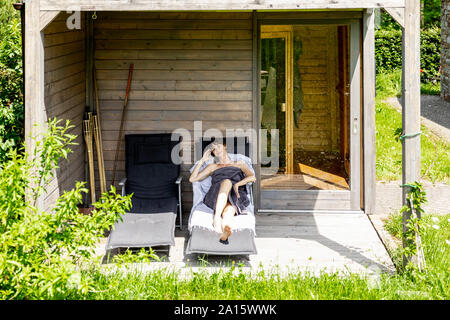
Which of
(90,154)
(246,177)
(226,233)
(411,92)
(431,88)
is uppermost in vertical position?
(431,88)

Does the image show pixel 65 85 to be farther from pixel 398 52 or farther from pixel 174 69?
pixel 398 52

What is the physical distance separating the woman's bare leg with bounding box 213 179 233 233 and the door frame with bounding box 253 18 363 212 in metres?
1.02

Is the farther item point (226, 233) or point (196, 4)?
point (226, 233)

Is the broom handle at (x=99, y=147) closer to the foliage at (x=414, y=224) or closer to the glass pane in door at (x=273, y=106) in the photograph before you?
the glass pane in door at (x=273, y=106)

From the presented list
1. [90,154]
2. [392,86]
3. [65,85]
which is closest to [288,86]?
[90,154]

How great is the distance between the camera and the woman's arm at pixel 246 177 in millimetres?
7443

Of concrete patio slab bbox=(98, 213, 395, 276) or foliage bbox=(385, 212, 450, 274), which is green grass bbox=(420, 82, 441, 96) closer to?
concrete patio slab bbox=(98, 213, 395, 276)

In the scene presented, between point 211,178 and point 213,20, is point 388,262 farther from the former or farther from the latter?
point 213,20

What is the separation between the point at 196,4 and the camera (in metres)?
6.07

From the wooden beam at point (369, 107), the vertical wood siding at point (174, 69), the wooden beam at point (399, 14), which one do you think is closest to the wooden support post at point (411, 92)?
the wooden beam at point (399, 14)

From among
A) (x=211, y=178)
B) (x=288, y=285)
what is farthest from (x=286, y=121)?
(x=288, y=285)

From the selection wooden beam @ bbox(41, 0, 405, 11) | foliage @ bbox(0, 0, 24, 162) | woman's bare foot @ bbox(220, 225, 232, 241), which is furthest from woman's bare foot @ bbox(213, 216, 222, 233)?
foliage @ bbox(0, 0, 24, 162)

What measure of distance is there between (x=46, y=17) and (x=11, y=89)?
2.09 metres

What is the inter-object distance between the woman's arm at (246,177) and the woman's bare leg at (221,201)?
0.25 feet
